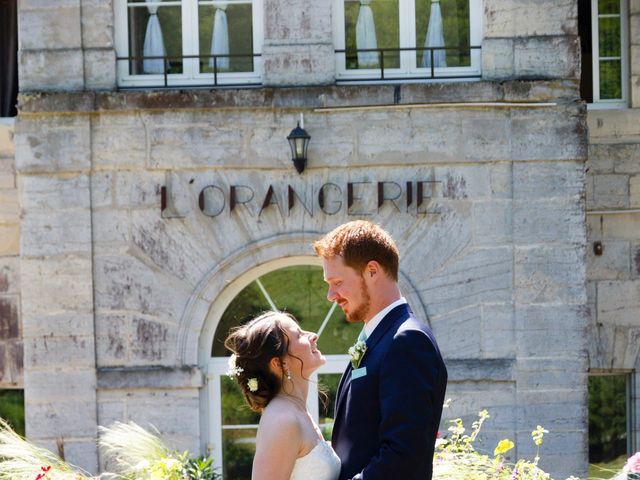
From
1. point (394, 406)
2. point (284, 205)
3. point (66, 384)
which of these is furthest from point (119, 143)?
point (394, 406)

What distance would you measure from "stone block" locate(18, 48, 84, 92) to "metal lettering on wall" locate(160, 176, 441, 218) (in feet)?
3.37

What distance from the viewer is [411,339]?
378 cm

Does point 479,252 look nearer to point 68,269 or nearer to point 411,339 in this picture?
point 68,269

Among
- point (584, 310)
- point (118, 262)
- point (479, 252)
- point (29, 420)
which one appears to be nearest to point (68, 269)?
point (118, 262)

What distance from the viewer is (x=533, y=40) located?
811 cm

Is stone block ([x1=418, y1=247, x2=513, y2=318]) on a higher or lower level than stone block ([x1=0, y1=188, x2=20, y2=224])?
lower

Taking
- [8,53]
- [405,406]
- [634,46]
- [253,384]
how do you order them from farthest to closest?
[8,53], [634,46], [253,384], [405,406]

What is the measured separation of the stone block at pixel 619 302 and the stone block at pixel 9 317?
4551 mm

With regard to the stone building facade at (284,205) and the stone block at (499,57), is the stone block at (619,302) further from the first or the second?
the stone block at (499,57)

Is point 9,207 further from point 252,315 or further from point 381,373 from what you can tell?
point 381,373

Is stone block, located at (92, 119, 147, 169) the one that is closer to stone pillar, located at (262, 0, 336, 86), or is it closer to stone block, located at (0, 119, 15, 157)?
stone pillar, located at (262, 0, 336, 86)

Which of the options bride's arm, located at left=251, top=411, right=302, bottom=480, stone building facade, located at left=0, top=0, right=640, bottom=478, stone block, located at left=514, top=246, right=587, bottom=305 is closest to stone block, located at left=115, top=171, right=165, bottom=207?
stone building facade, located at left=0, top=0, right=640, bottom=478

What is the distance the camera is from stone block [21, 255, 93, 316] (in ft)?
26.9

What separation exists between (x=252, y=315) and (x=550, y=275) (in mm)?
2168
